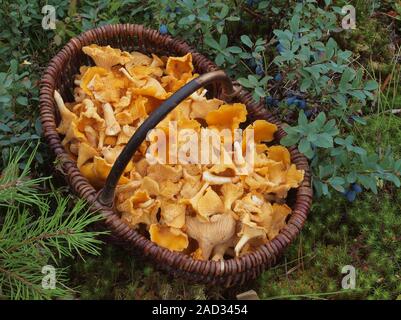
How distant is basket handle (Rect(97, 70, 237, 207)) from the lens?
193cm

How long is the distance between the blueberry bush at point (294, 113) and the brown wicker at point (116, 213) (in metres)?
0.07

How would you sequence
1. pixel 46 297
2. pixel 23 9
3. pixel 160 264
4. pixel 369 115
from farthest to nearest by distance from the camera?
pixel 369 115, pixel 23 9, pixel 160 264, pixel 46 297

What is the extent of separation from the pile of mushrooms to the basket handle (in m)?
0.11

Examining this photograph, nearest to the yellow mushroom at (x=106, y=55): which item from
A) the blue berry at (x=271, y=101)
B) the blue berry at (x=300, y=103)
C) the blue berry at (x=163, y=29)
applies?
the blue berry at (x=163, y=29)

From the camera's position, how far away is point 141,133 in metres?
1.93

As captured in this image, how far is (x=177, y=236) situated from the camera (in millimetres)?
2139

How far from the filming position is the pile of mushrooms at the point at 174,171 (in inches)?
84.4

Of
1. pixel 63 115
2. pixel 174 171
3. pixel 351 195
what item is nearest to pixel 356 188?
pixel 351 195

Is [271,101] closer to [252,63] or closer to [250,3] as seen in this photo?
[252,63]

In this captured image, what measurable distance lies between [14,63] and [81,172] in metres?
0.51

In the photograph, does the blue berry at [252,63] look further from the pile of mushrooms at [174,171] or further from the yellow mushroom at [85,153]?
the yellow mushroom at [85,153]

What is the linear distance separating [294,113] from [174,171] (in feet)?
2.45

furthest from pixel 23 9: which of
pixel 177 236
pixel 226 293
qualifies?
pixel 226 293

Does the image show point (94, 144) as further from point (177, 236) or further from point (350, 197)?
point (350, 197)
